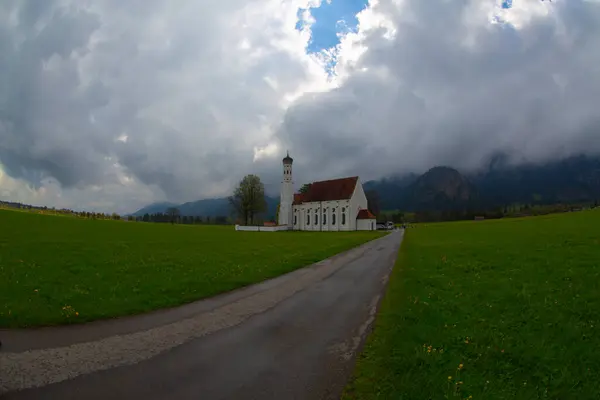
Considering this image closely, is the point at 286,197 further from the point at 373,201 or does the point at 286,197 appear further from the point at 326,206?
the point at 373,201

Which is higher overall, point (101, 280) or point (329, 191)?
point (329, 191)

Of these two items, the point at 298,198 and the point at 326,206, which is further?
the point at 298,198

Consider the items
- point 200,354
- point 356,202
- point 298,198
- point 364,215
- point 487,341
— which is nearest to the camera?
point 200,354

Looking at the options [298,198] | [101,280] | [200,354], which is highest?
[298,198]

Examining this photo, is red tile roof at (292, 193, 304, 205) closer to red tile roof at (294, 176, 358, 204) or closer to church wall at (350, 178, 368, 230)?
red tile roof at (294, 176, 358, 204)

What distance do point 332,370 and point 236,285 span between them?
32.2ft

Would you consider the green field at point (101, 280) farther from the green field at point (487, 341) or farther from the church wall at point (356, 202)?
the church wall at point (356, 202)

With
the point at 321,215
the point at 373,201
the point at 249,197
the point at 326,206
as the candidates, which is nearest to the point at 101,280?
the point at 249,197

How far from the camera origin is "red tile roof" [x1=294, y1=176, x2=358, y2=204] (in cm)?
10894

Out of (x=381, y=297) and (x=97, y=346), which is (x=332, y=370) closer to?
(x=97, y=346)

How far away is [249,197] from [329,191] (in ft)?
83.6

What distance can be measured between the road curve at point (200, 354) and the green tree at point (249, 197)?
9511 centimetres

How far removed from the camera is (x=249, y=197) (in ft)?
352

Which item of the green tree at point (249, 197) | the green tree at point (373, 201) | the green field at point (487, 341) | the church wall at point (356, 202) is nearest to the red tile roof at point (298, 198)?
the green tree at point (249, 197)
